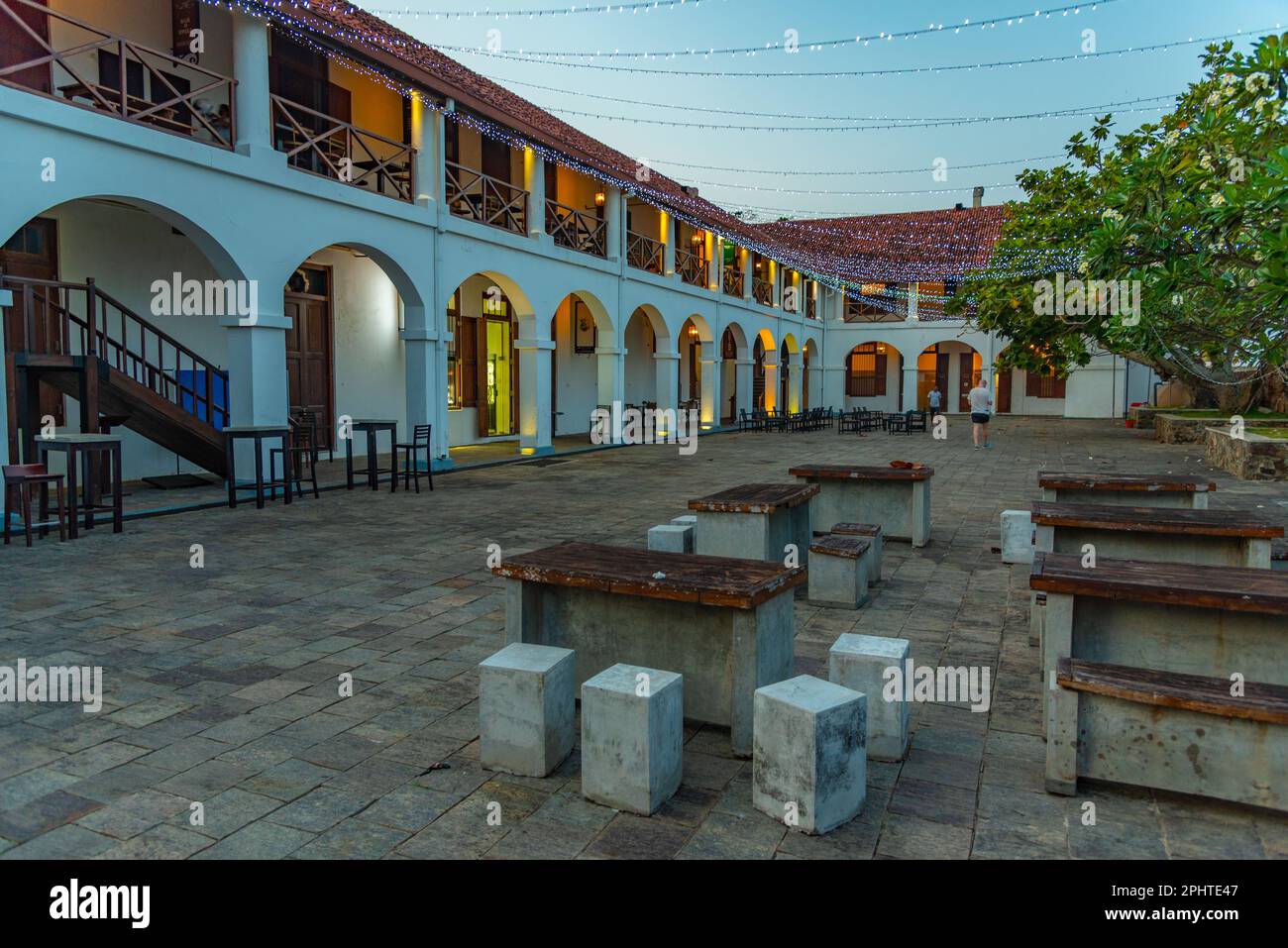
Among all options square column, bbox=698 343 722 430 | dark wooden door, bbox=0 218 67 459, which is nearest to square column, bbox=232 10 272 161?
dark wooden door, bbox=0 218 67 459

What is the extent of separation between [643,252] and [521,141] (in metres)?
6.35

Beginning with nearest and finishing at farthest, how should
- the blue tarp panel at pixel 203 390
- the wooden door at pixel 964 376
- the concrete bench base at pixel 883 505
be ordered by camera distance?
the concrete bench base at pixel 883 505
the blue tarp panel at pixel 203 390
the wooden door at pixel 964 376

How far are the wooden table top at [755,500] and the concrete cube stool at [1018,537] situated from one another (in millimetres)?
1469

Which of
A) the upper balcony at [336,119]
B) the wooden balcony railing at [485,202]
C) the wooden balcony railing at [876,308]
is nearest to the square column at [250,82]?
the upper balcony at [336,119]

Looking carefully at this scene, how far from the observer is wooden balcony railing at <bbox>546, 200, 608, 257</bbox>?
54.4 ft

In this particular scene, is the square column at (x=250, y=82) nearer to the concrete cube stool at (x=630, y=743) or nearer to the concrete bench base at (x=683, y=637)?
the concrete bench base at (x=683, y=637)

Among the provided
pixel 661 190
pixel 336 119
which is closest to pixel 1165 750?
pixel 336 119

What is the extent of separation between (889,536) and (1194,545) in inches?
111

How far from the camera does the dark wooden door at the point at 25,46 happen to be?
30.7 feet

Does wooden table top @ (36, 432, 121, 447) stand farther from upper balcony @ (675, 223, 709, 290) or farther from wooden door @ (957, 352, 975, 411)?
wooden door @ (957, 352, 975, 411)

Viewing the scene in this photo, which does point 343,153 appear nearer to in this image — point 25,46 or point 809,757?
point 25,46

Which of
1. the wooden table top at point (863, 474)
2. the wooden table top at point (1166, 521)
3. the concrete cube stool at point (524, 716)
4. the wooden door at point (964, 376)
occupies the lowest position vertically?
the concrete cube stool at point (524, 716)
